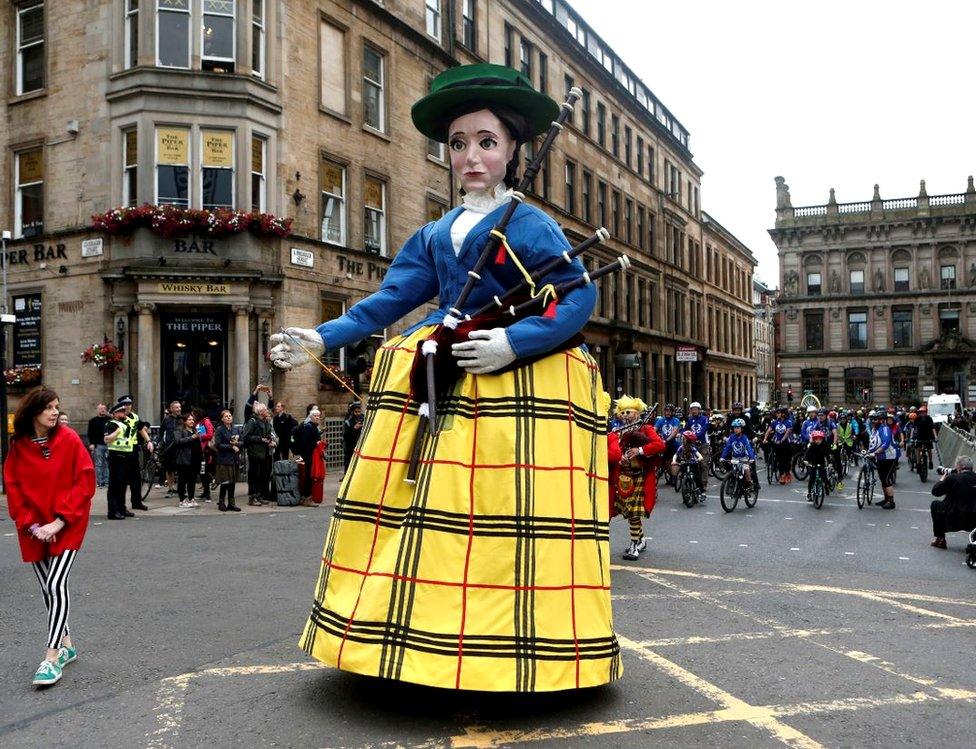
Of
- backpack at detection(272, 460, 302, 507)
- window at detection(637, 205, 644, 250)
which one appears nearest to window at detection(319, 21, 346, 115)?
backpack at detection(272, 460, 302, 507)

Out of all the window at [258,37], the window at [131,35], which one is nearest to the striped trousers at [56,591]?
the window at [131,35]

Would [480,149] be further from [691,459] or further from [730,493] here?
[691,459]

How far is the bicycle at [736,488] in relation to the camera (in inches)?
603

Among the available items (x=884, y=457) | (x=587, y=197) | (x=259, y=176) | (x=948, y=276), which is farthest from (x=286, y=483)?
(x=948, y=276)

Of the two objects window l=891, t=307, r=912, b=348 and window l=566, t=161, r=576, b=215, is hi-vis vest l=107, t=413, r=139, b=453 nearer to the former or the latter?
window l=566, t=161, r=576, b=215

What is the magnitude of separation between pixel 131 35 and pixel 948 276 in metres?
66.0

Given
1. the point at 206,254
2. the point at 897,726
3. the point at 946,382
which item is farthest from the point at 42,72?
the point at 946,382

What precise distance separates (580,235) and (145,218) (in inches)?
897

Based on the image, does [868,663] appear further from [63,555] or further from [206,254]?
[206,254]

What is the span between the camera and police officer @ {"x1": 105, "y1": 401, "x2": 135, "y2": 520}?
13078 millimetres

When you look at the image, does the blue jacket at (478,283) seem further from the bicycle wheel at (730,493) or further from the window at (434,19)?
the window at (434,19)

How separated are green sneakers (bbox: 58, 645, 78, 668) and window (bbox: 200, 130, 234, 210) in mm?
16801

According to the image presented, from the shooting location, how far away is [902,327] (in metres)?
71.4

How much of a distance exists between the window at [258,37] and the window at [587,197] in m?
21.0
